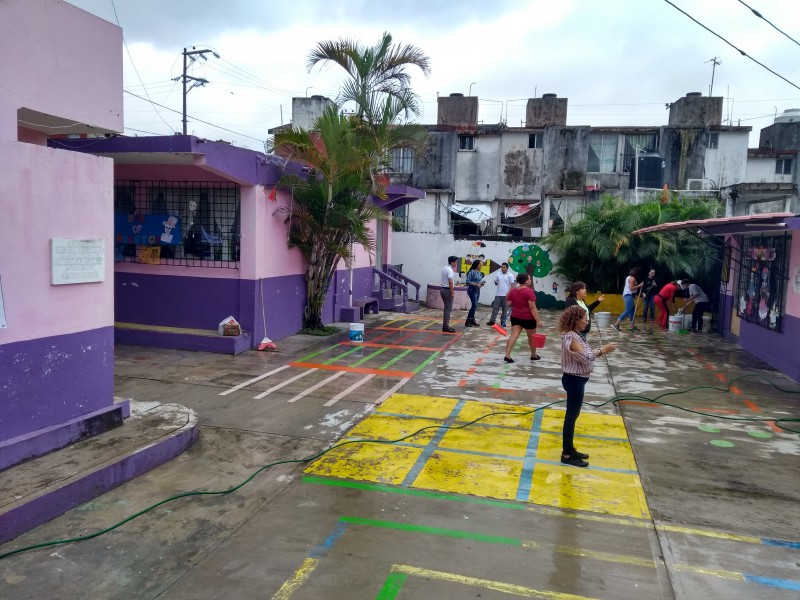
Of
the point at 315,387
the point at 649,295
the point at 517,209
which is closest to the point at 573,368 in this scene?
the point at 315,387

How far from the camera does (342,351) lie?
12.1 meters

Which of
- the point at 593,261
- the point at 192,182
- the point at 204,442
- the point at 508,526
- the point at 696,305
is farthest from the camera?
the point at 593,261

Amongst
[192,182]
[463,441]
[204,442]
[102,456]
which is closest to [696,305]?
[463,441]

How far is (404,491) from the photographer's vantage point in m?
5.62

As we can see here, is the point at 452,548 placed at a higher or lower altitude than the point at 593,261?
lower

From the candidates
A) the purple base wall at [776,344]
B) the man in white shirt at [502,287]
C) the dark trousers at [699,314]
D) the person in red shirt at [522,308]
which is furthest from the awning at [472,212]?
the person in red shirt at [522,308]

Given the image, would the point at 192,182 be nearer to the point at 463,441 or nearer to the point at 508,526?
the point at 463,441

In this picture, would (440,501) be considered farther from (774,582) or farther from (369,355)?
(369,355)

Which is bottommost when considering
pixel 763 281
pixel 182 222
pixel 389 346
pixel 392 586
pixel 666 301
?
pixel 392 586

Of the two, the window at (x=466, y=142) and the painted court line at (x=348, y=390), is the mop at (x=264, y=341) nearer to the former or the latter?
the painted court line at (x=348, y=390)

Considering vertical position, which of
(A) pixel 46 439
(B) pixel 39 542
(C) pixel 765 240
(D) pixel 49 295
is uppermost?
(C) pixel 765 240

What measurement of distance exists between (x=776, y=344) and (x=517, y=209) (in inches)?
652

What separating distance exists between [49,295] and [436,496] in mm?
3974

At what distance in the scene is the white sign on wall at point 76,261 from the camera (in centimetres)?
584
